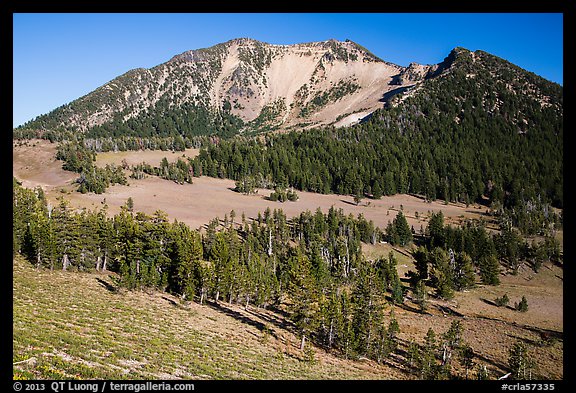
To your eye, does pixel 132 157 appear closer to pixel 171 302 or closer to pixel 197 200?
pixel 197 200

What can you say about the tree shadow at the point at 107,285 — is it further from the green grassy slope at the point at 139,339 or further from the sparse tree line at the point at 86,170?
the sparse tree line at the point at 86,170

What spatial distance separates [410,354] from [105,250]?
44577 millimetres

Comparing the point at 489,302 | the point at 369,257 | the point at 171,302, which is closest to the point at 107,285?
the point at 171,302

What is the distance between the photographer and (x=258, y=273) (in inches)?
2389

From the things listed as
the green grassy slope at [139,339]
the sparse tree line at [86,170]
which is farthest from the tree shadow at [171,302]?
the sparse tree line at [86,170]

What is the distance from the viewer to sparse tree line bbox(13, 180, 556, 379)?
38594 mm

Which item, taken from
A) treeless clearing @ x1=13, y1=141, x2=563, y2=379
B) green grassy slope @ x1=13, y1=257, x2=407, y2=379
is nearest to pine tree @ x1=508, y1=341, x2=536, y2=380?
treeless clearing @ x1=13, y1=141, x2=563, y2=379

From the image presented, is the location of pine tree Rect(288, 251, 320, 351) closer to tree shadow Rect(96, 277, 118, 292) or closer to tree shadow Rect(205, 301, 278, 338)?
tree shadow Rect(205, 301, 278, 338)

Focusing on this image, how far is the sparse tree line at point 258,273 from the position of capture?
127ft

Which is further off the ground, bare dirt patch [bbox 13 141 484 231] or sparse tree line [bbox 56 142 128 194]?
sparse tree line [bbox 56 142 128 194]

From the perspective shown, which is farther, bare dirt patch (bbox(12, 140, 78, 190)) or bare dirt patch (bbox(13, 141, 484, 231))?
bare dirt patch (bbox(12, 140, 78, 190))

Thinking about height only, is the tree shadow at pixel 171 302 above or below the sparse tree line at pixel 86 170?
below
